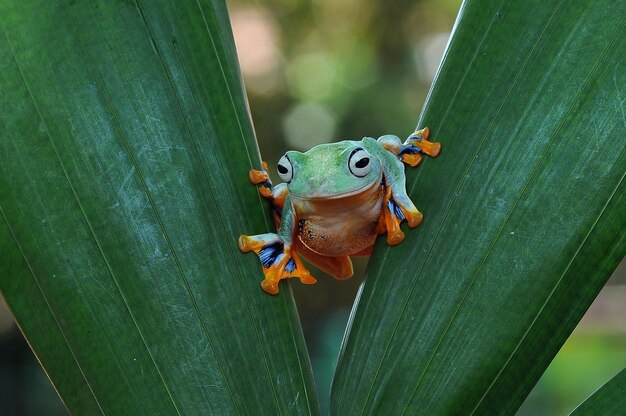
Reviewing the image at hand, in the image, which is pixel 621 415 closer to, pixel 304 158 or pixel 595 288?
pixel 595 288

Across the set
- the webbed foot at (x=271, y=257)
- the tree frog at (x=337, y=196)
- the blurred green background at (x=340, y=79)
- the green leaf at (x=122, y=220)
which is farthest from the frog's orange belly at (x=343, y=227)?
the blurred green background at (x=340, y=79)

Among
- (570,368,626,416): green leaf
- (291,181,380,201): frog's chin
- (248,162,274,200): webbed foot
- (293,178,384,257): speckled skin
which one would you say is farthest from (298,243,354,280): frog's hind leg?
(570,368,626,416): green leaf

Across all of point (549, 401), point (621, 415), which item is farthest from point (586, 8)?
point (549, 401)

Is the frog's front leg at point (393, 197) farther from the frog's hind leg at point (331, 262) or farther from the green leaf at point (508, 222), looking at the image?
the frog's hind leg at point (331, 262)

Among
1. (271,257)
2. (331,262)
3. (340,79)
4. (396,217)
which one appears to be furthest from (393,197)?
(340,79)

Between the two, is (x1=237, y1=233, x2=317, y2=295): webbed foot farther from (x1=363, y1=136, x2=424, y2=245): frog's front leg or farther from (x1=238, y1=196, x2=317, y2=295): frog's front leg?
(x1=363, y1=136, x2=424, y2=245): frog's front leg
